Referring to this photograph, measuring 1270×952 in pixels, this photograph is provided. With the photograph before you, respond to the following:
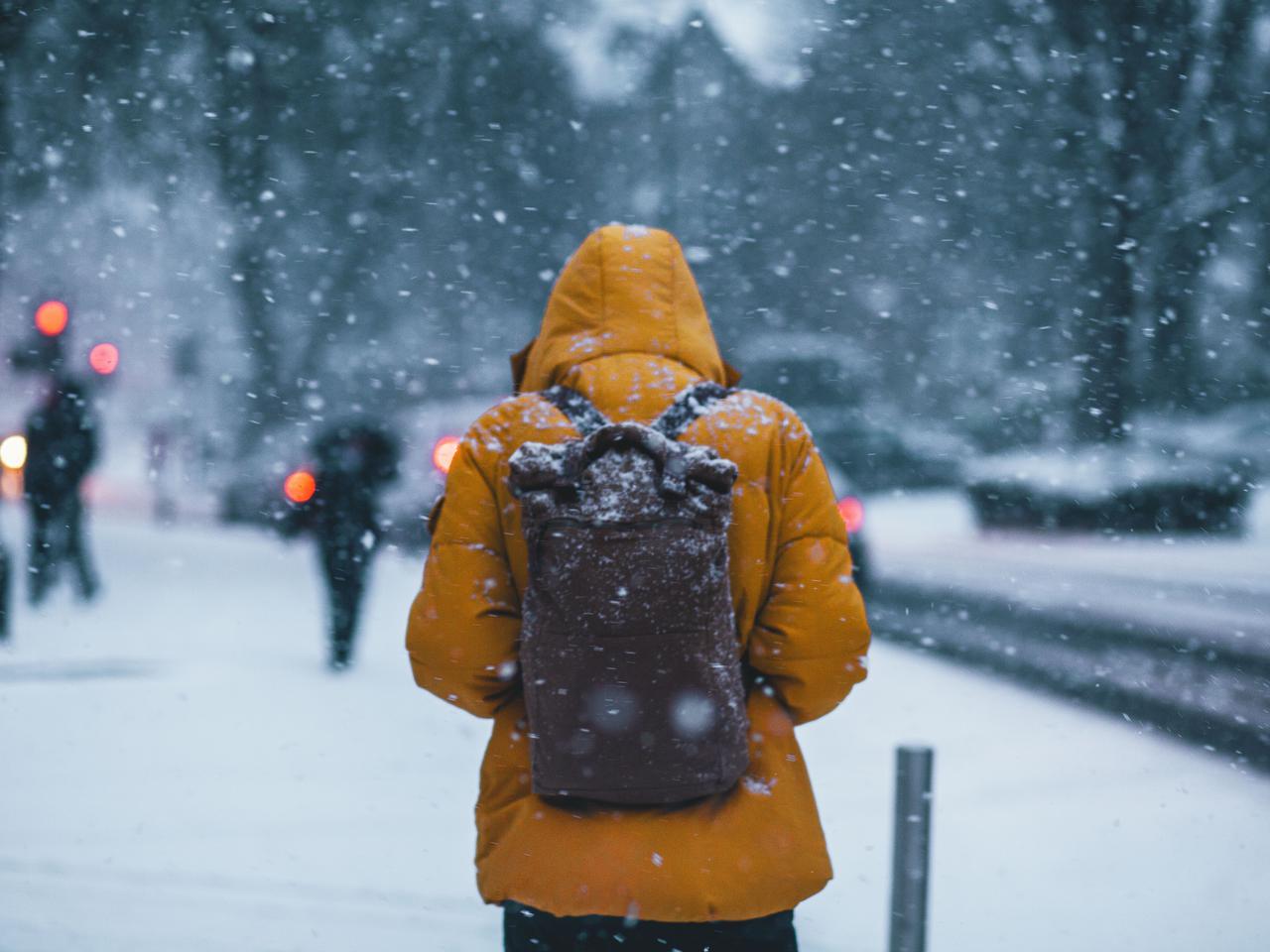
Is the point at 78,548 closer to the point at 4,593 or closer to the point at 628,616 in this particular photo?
the point at 4,593

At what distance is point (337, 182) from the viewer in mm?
17219

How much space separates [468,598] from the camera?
208cm

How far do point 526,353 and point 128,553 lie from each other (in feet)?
45.8

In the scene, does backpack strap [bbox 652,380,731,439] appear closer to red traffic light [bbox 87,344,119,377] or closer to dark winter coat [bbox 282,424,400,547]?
dark winter coat [bbox 282,424,400,547]

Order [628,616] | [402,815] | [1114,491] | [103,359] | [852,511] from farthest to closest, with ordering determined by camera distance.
→ [1114,491] < [103,359] < [852,511] < [402,815] < [628,616]

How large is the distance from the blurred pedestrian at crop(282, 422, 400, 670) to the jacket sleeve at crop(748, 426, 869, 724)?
5.13m

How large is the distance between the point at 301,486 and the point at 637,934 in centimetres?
649

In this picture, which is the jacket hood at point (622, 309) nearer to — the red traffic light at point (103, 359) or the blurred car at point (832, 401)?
the red traffic light at point (103, 359)

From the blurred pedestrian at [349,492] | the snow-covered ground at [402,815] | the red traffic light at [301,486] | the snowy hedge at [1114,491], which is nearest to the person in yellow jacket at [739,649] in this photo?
the snow-covered ground at [402,815]

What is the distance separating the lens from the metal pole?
2707mm

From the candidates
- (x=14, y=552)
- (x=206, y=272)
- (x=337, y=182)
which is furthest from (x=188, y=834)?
(x=206, y=272)

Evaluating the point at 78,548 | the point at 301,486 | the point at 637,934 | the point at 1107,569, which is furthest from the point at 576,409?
the point at 1107,569

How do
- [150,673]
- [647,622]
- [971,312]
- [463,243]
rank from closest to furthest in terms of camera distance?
[647,622] → [150,673] → [463,243] → [971,312]

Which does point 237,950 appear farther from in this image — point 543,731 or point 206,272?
point 206,272
